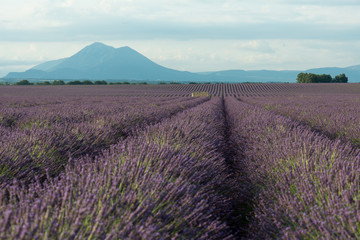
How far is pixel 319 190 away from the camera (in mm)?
2283

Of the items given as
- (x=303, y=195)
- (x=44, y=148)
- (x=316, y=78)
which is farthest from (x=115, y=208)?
(x=316, y=78)

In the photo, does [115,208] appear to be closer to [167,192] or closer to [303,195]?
[167,192]

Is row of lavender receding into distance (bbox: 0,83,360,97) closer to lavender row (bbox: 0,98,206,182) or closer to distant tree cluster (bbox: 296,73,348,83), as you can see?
distant tree cluster (bbox: 296,73,348,83)

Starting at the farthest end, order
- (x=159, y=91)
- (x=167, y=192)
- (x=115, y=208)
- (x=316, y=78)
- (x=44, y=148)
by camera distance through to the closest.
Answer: (x=316, y=78)
(x=159, y=91)
(x=44, y=148)
(x=167, y=192)
(x=115, y=208)

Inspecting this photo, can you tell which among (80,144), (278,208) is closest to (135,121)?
(80,144)

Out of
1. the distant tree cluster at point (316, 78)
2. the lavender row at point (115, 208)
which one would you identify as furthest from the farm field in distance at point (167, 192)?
the distant tree cluster at point (316, 78)

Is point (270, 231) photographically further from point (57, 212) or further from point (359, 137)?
point (359, 137)

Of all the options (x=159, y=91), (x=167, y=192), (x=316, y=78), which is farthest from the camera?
(x=316, y=78)

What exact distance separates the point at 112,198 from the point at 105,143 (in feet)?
8.90

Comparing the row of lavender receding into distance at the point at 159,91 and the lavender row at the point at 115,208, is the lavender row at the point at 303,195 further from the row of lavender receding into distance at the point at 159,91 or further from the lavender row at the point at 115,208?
the row of lavender receding into distance at the point at 159,91


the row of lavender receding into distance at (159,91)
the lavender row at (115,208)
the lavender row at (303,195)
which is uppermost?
the lavender row at (115,208)

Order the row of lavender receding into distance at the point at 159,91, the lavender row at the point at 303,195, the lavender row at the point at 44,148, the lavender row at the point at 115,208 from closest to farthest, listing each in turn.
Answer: the lavender row at the point at 115,208 < the lavender row at the point at 303,195 < the lavender row at the point at 44,148 < the row of lavender receding into distance at the point at 159,91

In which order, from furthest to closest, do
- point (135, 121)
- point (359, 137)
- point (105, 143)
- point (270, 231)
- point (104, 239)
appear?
point (135, 121)
point (359, 137)
point (105, 143)
point (270, 231)
point (104, 239)

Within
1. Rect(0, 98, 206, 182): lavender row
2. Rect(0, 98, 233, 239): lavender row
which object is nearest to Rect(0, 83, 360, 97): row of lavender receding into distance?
Rect(0, 98, 206, 182): lavender row
